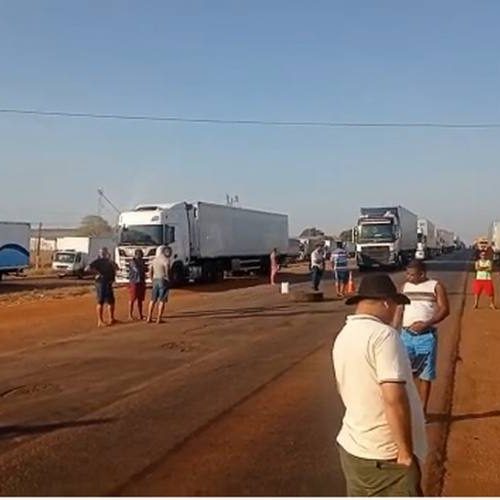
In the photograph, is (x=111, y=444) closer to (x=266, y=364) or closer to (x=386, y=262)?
(x=266, y=364)

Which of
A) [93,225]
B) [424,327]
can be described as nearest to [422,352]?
[424,327]

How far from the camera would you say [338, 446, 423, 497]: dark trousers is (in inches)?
145

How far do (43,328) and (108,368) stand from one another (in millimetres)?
6914

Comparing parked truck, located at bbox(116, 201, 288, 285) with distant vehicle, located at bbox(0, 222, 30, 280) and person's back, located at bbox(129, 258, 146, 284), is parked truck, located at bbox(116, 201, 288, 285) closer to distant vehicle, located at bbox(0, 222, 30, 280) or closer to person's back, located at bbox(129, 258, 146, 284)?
distant vehicle, located at bbox(0, 222, 30, 280)

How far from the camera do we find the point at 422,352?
781 centimetres

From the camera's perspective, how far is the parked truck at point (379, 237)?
4569 centimetres

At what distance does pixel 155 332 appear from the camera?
16.1 metres

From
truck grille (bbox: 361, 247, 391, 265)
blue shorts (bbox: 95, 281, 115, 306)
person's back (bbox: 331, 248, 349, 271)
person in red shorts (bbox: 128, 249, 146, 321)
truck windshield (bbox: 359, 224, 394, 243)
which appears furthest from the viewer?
truck windshield (bbox: 359, 224, 394, 243)

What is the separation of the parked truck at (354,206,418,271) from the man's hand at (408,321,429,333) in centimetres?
3806

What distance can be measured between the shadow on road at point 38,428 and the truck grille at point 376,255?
127 feet

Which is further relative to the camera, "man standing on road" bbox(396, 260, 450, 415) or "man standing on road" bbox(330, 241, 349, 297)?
"man standing on road" bbox(330, 241, 349, 297)

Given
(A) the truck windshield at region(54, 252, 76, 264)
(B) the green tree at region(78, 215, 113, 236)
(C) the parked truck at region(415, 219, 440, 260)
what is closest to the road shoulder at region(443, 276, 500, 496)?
(A) the truck windshield at region(54, 252, 76, 264)

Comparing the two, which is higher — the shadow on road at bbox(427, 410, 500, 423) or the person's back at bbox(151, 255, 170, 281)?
the person's back at bbox(151, 255, 170, 281)

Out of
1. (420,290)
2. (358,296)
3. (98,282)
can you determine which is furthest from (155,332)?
(358,296)
